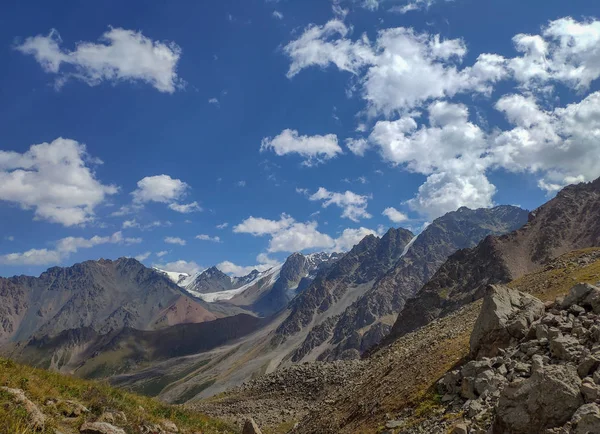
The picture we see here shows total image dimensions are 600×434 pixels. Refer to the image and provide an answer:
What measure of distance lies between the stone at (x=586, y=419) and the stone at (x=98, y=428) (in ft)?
42.0

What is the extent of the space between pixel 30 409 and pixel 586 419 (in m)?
14.5

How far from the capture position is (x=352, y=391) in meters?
31.9

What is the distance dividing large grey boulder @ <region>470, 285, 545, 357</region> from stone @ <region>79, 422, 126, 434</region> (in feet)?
50.7

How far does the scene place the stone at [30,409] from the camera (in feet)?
38.6

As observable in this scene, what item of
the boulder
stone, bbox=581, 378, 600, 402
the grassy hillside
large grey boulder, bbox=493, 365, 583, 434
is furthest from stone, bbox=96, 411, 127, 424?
the boulder

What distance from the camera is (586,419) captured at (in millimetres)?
9625

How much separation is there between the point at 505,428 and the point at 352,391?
71.3ft

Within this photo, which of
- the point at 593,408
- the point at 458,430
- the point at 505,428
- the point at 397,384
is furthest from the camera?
the point at 397,384

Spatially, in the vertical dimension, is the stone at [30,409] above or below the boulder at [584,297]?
below

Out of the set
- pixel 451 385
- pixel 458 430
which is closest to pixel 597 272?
pixel 451 385

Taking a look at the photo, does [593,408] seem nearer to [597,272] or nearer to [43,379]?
[43,379]

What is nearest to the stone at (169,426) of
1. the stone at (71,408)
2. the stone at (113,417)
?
the stone at (113,417)

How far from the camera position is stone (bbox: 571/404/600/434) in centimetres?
945

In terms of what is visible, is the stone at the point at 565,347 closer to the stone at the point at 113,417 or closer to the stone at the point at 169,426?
the stone at the point at 169,426
